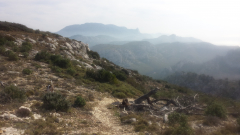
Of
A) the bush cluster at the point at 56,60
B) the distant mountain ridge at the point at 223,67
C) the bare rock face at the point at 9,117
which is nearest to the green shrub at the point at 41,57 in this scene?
the bush cluster at the point at 56,60

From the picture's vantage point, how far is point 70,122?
5.98 metres

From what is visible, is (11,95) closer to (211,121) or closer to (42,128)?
(42,128)

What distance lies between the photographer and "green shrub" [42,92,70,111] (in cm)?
691

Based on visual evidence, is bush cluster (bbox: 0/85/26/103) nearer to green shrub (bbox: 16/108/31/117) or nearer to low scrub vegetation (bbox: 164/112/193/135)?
green shrub (bbox: 16/108/31/117)

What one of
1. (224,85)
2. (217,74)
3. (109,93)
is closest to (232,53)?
(217,74)

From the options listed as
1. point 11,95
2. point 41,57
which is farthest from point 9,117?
point 41,57

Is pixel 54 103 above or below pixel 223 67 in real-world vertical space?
above

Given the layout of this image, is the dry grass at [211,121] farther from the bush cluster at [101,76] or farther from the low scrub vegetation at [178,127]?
the bush cluster at [101,76]

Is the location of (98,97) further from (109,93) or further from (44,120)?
(44,120)

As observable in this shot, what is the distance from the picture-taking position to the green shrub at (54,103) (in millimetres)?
6914

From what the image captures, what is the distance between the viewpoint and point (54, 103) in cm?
691

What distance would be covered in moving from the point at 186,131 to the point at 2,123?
7.06m

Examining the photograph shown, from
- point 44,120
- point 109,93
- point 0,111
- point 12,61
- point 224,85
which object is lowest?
point 224,85

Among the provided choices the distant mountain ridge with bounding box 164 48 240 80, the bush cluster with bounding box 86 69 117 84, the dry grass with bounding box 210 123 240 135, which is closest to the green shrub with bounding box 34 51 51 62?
the bush cluster with bounding box 86 69 117 84
